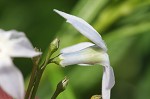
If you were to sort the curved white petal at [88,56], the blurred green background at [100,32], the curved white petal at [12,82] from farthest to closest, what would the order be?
the blurred green background at [100,32] → the curved white petal at [88,56] → the curved white petal at [12,82]

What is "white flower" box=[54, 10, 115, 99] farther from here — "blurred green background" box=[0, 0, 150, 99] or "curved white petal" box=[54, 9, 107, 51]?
"blurred green background" box=[0, 0, 150, 99]

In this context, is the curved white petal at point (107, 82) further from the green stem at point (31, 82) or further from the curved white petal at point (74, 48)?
the green stem at point (31, 82)

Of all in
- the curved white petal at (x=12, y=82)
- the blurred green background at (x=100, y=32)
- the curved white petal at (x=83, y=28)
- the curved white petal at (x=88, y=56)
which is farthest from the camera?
the blurred green background at (x=100, y=32)

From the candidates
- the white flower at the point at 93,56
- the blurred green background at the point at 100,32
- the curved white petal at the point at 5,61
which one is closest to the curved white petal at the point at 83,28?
the white flower at the point at 93,56

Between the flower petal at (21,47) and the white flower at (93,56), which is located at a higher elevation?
the flower petal at (21,47)

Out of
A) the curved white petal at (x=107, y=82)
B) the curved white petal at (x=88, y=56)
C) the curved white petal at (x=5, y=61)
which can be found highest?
the curved white petal at (x=5, y=61)

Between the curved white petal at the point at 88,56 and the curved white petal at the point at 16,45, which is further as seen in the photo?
the curved white petal at the point at 88,56

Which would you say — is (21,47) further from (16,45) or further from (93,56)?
(93,56)
